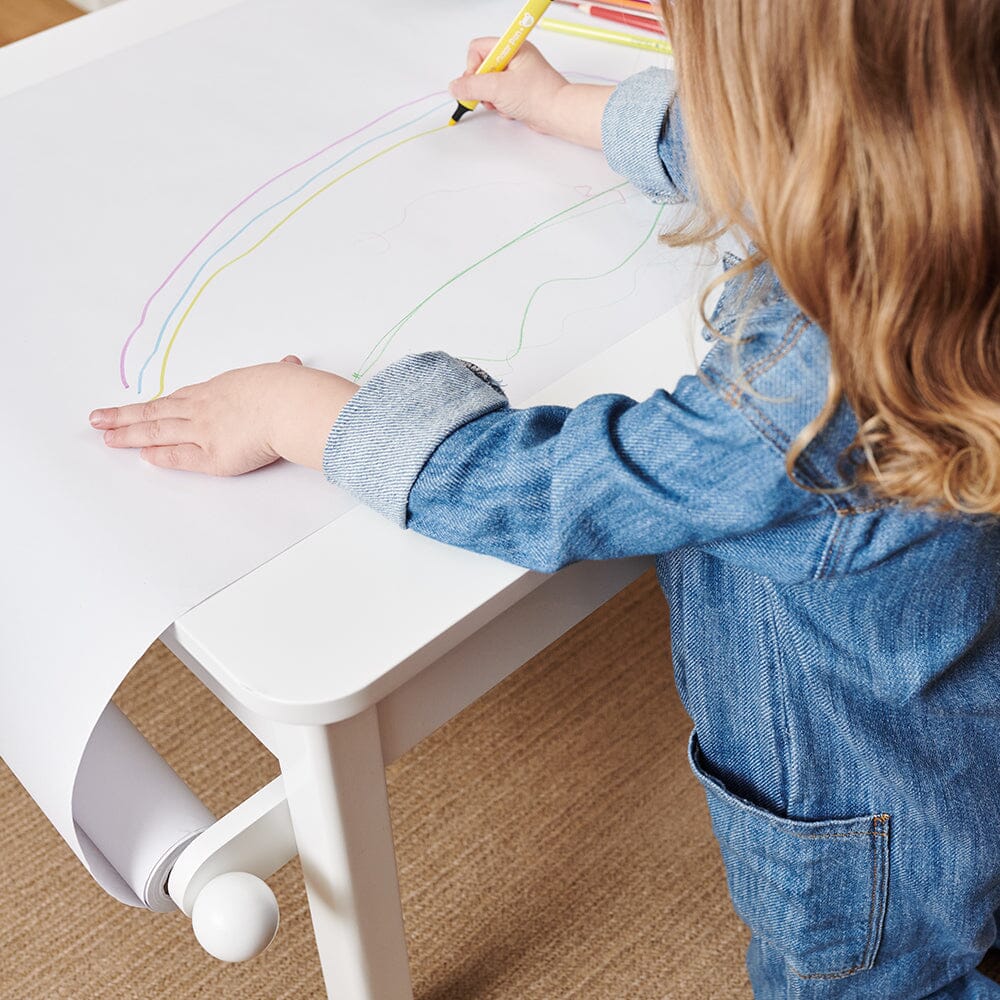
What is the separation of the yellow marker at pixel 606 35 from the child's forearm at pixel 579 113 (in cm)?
10

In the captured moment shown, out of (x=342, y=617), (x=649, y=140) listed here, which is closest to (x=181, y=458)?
(x=342, y=617)

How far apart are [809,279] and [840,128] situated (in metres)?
0.06

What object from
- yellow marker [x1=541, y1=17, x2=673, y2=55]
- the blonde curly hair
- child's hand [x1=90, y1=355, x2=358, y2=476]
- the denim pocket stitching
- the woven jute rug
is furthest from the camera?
the woven jute rug

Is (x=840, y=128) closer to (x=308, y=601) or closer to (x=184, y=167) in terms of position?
(x=308, y=601)

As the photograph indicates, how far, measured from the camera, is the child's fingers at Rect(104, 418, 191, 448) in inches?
22.0

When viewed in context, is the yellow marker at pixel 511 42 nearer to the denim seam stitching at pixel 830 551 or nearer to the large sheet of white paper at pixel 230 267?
the large sheet of white paper at pixel 230 267

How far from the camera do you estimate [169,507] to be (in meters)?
0.55

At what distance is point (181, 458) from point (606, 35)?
501mm

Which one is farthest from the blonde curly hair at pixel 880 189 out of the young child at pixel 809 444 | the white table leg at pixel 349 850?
the white table leg at pixel 349 850

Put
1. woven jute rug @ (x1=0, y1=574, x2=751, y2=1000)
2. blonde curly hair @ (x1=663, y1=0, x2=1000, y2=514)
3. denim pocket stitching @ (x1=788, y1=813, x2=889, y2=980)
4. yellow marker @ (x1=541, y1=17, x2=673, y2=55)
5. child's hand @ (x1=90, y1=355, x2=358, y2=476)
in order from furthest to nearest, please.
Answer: woven jute rug @ (x1=0, y1=574, x2=751, y2=1000)
yellow marker @ (x1=541, y1=17, x2=673, y2=55)
denim pocket stitching @ (x1=788, y1=813, x2=889, y2=980)
child's hand @ (x1=90, y1=355, x2=358, y2=476)
blonde curly hair @ (x1=663, y1=0, x2=1000, y2=514)

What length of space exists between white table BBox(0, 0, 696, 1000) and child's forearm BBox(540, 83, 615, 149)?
7.1 inches

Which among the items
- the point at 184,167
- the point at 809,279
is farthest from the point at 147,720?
the point at 809,279

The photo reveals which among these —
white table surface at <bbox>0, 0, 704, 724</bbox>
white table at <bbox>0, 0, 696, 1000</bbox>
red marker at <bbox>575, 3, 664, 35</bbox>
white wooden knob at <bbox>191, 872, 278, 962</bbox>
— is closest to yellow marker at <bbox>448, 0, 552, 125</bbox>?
red marker at <bbox>575, 3, 664, 35</bbox>

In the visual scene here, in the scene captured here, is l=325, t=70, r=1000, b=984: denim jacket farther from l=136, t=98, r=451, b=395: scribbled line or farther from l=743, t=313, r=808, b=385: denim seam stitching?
l=136, t=98, r=451, b=395: scribbled line
